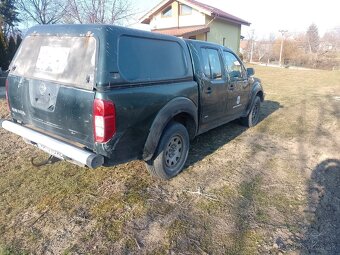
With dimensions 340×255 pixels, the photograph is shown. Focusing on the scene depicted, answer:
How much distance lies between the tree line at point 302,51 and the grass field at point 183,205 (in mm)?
37199

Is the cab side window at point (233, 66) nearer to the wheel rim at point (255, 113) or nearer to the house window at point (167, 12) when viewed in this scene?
the wheel rim at point (255, 113)

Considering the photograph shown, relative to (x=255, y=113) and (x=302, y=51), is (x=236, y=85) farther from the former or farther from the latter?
(x=302, y=51)

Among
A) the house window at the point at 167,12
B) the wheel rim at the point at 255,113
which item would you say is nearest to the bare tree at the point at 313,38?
the house window at the point at 167,12

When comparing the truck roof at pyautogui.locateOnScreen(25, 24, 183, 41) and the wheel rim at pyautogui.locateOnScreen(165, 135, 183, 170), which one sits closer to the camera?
the truck roof at pyautogui.locateOnScreen(25, 24, 183, 41)

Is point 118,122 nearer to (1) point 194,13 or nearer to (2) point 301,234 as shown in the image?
(2) point 301,234

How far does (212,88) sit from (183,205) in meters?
2.01

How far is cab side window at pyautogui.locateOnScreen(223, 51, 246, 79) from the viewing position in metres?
4.97

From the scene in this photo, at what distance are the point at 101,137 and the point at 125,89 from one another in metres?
0.57

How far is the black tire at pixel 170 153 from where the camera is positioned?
141 inches

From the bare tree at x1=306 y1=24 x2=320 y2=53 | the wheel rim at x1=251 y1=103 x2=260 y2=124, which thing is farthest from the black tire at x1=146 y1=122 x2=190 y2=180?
the bare tree at x1=306 y1=24 x2=320 y2=53

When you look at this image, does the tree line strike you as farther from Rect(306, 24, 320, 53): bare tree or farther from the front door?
the front door

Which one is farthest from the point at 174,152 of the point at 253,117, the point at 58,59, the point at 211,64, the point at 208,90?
the point at 253,117

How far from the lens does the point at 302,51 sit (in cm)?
4694

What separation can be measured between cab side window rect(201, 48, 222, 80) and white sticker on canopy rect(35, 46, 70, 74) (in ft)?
6.96
